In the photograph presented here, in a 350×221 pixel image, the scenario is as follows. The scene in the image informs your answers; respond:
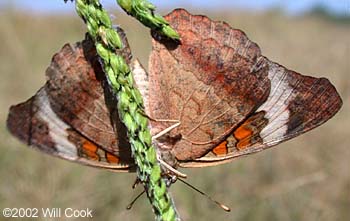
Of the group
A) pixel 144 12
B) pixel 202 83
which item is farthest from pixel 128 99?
pixel 202 83

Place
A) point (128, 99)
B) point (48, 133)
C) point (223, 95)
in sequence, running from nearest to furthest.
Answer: point (128, 99)
point (223, 95)
point (48, 133)

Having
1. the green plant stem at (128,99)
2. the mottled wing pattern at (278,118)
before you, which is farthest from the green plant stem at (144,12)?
the mottled wing pattern at (278,118)

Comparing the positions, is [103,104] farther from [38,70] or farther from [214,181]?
[38,70]

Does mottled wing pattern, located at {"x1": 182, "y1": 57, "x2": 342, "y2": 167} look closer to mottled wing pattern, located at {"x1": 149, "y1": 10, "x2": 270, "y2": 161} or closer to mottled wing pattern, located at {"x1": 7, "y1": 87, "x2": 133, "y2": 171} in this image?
mottled wing pattern, located at {"x1": 149, "y1": 10, "x2": 270, "y2": 161}

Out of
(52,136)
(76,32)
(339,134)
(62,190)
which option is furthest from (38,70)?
(52,136)

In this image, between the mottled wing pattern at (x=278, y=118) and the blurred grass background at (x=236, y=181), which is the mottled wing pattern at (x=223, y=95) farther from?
the blurred grass background at (x=236, y=181)

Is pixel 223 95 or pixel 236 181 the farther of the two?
pixel 236 181

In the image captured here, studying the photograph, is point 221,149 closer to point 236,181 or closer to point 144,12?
point 144,12

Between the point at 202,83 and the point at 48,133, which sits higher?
the point at 202,83
